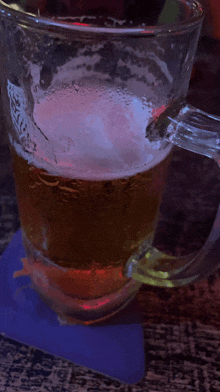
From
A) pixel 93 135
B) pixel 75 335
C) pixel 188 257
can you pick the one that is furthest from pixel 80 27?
pixel 75 335

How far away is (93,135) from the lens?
0.44m

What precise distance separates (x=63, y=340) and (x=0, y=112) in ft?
1.88

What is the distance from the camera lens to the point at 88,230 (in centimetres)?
45

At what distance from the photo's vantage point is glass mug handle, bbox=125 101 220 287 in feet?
1.19

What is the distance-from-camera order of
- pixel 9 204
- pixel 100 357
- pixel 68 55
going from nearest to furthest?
pixel 68 55
pixel 100 357
pixel 9 204

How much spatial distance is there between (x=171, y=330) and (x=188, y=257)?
134 millimetres

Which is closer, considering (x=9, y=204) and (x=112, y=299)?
(x=112, y=299)

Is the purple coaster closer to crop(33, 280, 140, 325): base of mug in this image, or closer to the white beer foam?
crop(33, 280, 140, 325): base of mug

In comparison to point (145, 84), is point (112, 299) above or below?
below

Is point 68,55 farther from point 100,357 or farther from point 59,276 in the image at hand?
point 100,357

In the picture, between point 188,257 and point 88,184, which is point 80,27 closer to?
point 88,184

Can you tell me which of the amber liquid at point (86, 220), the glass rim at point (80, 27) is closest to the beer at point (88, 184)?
the amber liquid at point (86, 220)

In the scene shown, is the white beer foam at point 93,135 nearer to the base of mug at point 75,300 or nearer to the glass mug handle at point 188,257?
the glass mug handle at point 188,257

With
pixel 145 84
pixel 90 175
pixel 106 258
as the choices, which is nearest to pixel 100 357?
pixel 106 258
